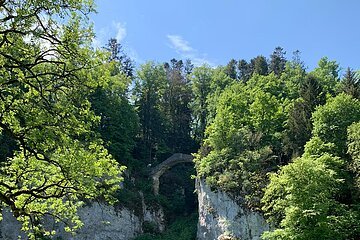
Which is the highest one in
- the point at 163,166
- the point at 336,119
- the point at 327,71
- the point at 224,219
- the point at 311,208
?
the point at 327,71

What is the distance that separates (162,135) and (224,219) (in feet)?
65.4

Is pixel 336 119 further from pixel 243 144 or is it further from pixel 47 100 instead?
pixel 47 100

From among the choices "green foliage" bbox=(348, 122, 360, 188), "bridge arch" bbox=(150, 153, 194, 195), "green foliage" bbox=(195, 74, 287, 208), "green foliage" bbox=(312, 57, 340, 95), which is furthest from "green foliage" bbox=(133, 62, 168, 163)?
"green foliage" bbox=(348, 122, 360, 188)

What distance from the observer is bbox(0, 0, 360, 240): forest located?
7875mm

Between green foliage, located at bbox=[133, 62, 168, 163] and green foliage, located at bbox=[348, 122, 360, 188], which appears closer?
green foliage, located at bbox=[348, 122, 360, 188]

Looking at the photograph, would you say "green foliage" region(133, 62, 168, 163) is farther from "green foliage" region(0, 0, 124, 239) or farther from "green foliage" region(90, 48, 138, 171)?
"green foliage" region(0, 0, 124, 239)

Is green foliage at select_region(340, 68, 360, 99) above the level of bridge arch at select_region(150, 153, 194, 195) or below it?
above

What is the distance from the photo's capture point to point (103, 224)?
31.5m

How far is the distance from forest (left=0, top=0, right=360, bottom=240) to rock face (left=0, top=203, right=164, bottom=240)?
3.31 ft

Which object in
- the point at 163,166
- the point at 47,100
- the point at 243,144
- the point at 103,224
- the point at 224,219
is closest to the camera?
the point at 47,100

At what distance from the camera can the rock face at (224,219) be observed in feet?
84.0

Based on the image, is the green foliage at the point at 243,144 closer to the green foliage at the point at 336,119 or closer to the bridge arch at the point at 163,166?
the green foliage at the point at 336,119

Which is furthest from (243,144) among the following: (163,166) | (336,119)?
(163,166)

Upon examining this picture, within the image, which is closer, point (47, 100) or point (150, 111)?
point (47, 100)
